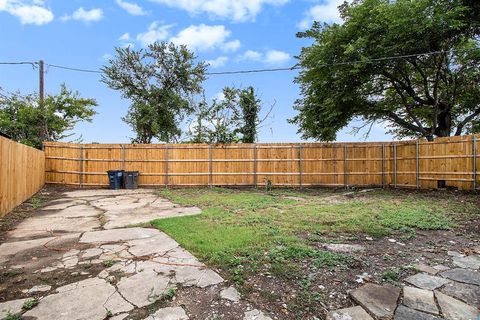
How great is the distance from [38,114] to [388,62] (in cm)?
1600

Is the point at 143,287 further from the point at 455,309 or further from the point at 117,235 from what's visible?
the point at 455,309

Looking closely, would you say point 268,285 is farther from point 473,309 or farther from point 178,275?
point 473,309

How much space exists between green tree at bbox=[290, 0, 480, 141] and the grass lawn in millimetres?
5355

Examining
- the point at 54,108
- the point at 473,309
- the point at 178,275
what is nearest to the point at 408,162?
the point at 473,309

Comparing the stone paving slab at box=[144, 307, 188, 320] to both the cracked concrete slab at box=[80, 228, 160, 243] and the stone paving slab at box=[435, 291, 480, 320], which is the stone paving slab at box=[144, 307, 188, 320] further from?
the cracked concrete slab at box=[80, 228, 160, 243]

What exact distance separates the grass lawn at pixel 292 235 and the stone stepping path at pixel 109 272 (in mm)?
258

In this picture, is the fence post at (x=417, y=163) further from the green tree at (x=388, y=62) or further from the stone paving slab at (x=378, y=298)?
the stone paving slab at (x=378, y=298)

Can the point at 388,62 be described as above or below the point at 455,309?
above

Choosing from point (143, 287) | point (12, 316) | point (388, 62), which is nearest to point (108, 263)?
point (143, 287)

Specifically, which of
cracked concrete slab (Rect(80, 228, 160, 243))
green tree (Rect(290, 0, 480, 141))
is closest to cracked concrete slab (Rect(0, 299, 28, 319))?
cracked concrete slab (Rect(80, 228, 160, 243))

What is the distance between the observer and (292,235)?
4.12 metres

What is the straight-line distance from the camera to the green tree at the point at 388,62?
9070mm

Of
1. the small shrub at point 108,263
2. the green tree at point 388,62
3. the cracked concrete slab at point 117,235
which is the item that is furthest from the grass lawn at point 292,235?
the green tree at point 388,62

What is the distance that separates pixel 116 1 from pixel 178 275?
6.82m
